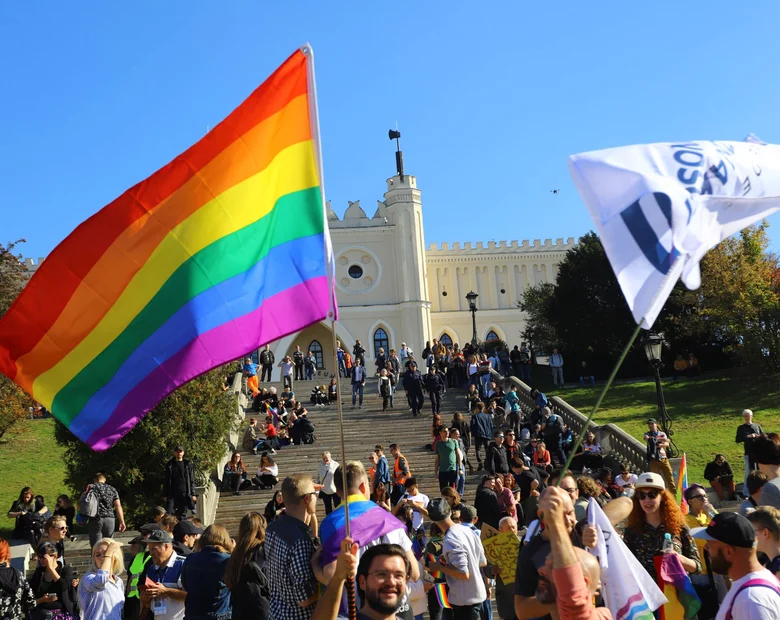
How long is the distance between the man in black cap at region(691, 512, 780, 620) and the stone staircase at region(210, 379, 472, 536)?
44.7 feet

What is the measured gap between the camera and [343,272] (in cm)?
6212

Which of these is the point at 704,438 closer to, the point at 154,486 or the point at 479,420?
the point at 479,420

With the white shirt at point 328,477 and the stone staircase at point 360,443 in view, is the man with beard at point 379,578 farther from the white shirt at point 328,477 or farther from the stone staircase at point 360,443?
the stone staircase at point 360,443

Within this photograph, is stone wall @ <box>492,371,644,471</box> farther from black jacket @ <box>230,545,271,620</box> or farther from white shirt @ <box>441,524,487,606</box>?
black jacket @ <box>230,545,271,620</box>

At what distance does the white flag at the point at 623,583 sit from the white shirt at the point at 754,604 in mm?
584

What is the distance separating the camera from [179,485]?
17.1 meters

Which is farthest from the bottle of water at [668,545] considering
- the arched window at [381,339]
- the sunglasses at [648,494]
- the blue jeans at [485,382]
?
the arched window at [381,339]

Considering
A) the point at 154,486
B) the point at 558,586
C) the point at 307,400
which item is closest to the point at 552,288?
the point at 307,400

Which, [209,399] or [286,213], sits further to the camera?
[209,399]

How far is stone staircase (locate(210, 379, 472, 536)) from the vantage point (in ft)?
65.9

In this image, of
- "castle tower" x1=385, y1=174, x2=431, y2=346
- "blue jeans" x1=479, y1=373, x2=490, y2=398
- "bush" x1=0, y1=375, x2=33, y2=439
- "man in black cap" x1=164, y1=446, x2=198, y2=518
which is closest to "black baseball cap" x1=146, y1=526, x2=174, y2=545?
"man in black cap" x1=164, y1=446, x2=198, y2=518

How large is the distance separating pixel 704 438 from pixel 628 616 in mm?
21819

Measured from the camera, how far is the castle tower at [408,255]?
6112cm

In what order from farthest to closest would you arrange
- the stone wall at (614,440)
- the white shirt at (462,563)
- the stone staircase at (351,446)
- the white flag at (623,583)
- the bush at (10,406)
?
the bush at (10,406), the stone wall at (614,440), the stone staircase at (351,446), the white shirt at (462,563), the white flag at (623,583)
